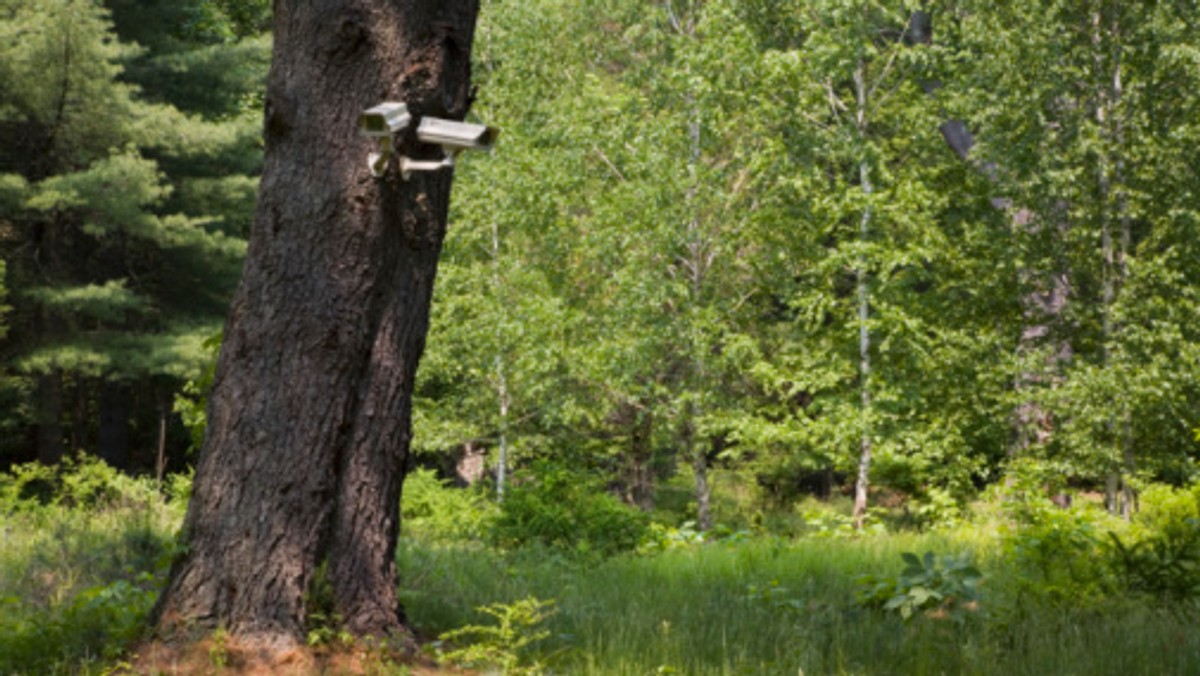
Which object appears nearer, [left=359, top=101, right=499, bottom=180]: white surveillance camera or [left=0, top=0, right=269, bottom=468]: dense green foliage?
[left=359, top=101, right=499, bottom=180]: white surveillance camera

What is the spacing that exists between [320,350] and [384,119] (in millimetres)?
959

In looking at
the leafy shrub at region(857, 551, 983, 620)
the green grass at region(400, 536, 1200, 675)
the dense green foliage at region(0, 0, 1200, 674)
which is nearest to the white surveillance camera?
the dense green foliage at region(0, 0, 1200, 674)

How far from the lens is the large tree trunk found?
4.43 metres

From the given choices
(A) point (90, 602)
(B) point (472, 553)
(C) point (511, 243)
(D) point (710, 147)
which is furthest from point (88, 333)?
(A) point (90, 602)

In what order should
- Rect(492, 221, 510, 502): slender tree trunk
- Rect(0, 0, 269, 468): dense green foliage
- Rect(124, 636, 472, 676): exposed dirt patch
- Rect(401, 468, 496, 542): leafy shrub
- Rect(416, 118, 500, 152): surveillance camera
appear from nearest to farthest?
Rect(124, 636, 472, 676): exposed dirt patch < Rect(416, 118, 500, 152): surveillance camera < Rect(401, 468, 496, 542): leafy shrub < Rect(492, 221, 510, 502): slender tree trunk < Rect(0, 0, 269, 468): dense green foliage

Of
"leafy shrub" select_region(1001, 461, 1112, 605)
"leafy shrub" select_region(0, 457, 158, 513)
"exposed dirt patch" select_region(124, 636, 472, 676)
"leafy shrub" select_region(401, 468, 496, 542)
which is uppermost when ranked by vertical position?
"leafy shrub" select_region(1001, 461, 1112, 605)

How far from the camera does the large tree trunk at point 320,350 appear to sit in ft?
14.5

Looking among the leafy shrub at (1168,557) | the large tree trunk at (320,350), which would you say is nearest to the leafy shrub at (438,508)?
the leafy shrub at (1168,557)

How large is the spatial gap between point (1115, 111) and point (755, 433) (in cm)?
556

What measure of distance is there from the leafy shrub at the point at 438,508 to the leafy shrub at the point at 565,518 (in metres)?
1.93

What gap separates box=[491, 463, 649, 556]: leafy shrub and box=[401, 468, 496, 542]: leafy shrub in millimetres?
1929

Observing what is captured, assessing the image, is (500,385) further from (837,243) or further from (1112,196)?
(1112,196)

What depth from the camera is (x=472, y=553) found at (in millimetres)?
8930

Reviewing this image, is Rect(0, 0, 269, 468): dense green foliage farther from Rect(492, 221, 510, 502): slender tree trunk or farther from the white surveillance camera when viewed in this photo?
the white surveillance camera
